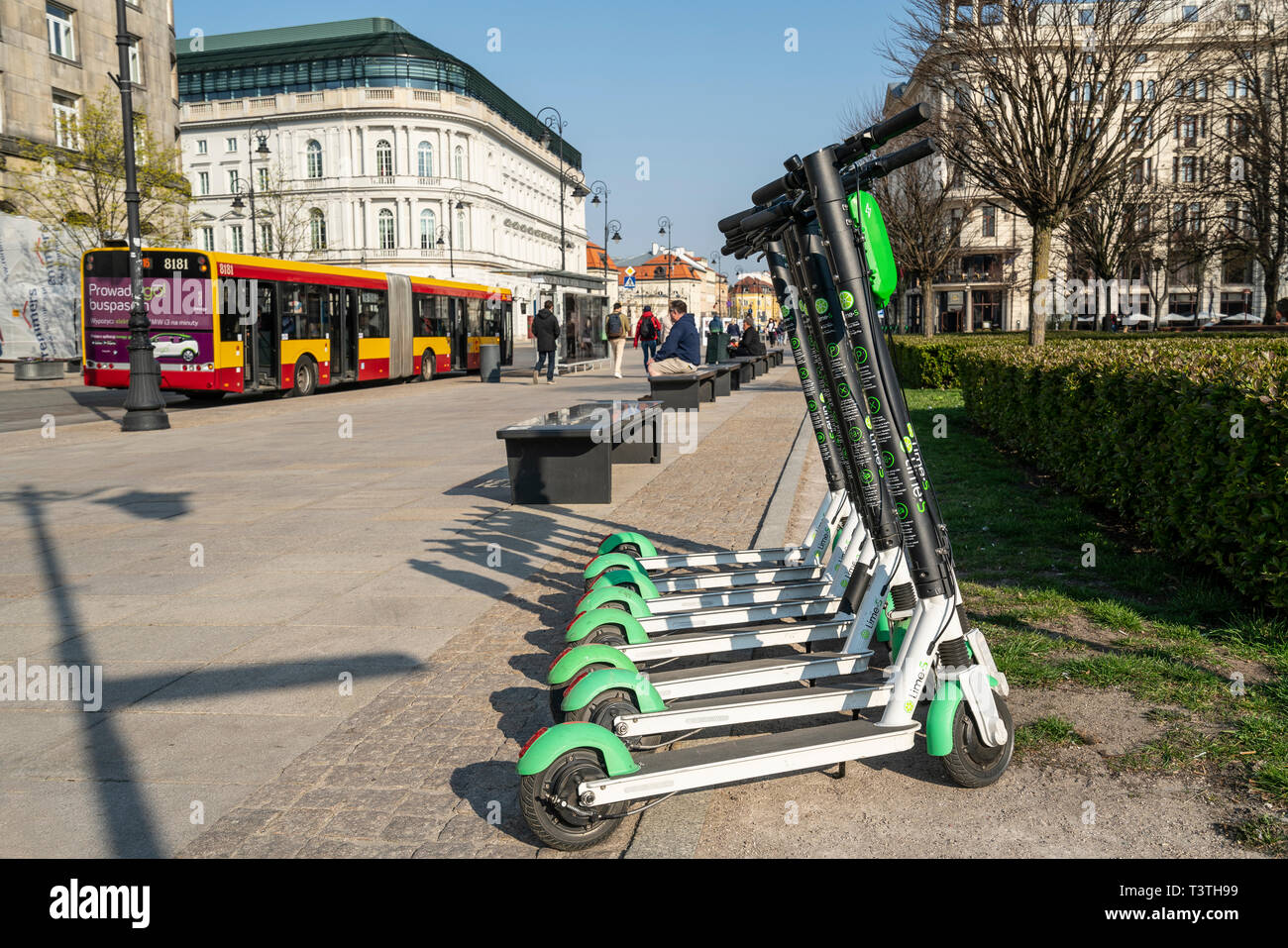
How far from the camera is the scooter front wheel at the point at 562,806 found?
121 inches

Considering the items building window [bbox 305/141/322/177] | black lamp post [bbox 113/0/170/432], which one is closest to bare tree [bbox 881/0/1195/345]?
black lamp post [bbox 113/0/170/432]

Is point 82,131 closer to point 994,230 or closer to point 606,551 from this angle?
point 606,551

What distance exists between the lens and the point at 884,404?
3.44 m

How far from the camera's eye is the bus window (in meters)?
25.2

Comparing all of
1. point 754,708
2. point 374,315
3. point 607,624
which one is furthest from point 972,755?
point 374,315

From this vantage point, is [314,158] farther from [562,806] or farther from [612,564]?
[562,806]

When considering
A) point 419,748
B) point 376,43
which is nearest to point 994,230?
point 376,43

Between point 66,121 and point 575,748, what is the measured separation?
33141mm

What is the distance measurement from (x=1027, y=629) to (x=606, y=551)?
2217 mm

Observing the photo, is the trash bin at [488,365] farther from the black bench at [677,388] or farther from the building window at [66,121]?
the building window at [66,121]

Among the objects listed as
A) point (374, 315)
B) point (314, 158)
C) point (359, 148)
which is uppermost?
point (359, 148)

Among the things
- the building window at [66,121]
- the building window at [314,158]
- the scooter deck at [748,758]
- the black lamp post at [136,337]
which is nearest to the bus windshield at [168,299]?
the black lamp post at [136,337]

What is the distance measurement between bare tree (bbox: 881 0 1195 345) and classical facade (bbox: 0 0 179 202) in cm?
2100

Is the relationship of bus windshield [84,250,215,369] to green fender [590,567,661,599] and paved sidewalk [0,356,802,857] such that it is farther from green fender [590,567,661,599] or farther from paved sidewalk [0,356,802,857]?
green fender [590,567,661,599]
